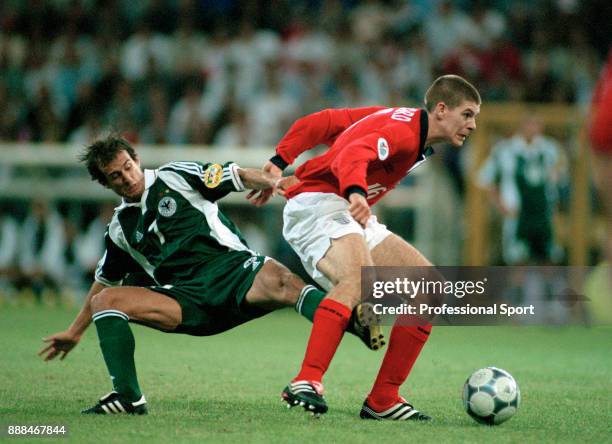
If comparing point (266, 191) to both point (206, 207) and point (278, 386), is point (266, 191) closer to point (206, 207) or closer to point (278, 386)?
point (206, 207)

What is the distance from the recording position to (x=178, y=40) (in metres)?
15.1

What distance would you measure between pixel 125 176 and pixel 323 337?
4.71 feet

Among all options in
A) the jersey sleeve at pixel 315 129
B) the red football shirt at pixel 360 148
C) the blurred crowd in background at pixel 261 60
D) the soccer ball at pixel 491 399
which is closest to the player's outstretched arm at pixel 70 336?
the red football shirt at pixel 360 148

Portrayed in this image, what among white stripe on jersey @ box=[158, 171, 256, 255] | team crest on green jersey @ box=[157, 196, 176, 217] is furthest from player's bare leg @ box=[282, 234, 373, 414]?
team crest on green jersey @ box=[157, 196, 176, 217]

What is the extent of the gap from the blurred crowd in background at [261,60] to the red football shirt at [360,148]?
7229 mm

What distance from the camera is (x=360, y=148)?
5387 millimetres

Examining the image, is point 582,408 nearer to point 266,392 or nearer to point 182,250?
point 266,392

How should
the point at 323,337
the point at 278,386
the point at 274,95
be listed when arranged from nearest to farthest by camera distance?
the point at 323,337 < the point at 278,386 < the point at 274,95

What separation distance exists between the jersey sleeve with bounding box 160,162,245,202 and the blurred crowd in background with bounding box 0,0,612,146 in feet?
24.8

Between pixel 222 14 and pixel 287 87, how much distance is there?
2070 millimetres

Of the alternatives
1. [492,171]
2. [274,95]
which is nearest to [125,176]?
[492,171]

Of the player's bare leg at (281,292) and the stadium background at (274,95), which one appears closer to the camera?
the player's bare leg at (281,292)

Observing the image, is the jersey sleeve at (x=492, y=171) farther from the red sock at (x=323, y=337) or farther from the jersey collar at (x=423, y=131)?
the red sock at (x=323, y=337)

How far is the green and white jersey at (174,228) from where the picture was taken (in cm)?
595
